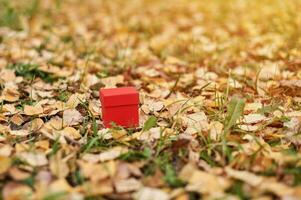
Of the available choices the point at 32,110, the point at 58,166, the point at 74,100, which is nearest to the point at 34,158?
Answer: the point at 58,166

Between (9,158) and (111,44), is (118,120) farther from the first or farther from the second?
(111,44)

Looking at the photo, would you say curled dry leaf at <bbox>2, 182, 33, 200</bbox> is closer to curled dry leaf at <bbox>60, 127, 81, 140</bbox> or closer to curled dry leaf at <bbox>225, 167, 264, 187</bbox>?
curled dry leaf at <bbox>60, 127, 81, 140</bbox>

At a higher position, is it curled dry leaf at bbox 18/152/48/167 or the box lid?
the box lid

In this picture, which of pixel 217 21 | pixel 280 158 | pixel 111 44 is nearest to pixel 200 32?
pixel 217 21

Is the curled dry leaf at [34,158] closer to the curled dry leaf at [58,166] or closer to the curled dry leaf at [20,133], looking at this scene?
the curled dry leaf at [58,166]

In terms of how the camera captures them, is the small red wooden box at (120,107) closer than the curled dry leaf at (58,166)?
No

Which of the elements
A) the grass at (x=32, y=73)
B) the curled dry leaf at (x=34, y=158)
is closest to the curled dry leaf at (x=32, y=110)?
the curled dry leaf at (x=34, y=158)

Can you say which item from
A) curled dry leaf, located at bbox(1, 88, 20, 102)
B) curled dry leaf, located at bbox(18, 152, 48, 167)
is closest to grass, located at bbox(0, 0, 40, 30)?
curled dry leaf, located at bbox(1, 88, 20, 102)
